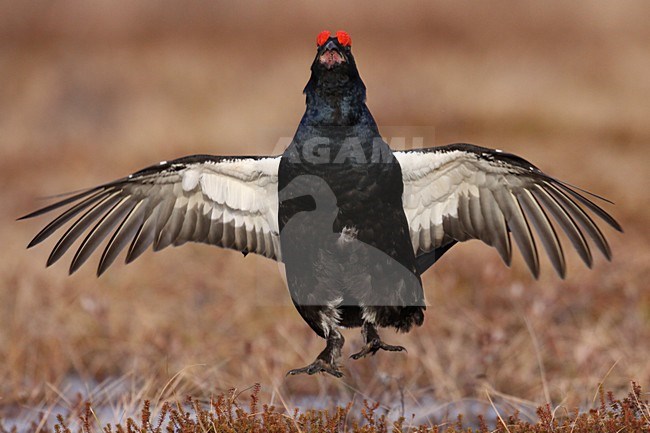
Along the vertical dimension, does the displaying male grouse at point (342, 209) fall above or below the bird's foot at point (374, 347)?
above

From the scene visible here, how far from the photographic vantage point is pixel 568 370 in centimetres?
544

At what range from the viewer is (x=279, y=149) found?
34.2ft

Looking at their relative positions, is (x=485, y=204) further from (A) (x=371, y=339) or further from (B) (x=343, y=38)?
(B) (x=343, y=38)

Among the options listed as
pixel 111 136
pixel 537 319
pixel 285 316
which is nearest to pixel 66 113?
pixel 111 136

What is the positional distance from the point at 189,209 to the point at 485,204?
1535mm

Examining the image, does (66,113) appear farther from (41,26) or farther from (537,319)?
(537,319)

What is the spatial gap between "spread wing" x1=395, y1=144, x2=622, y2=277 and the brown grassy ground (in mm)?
683

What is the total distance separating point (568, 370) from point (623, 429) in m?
2.12

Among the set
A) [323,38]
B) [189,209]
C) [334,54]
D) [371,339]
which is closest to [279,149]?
[189,209]

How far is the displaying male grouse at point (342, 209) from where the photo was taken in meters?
4.10

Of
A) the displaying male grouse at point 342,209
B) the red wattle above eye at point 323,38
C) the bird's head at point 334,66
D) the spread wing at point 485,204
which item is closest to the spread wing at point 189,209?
the displaying male grouse at point 342,209

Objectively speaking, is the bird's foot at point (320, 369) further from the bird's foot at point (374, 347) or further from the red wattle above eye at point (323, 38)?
the red wattle above eye at point (323, 38)

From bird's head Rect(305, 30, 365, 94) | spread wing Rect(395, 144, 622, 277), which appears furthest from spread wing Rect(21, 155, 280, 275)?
spread wing Rect(395, 144, 622, 277)

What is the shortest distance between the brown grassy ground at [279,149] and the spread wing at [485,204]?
68 cm
